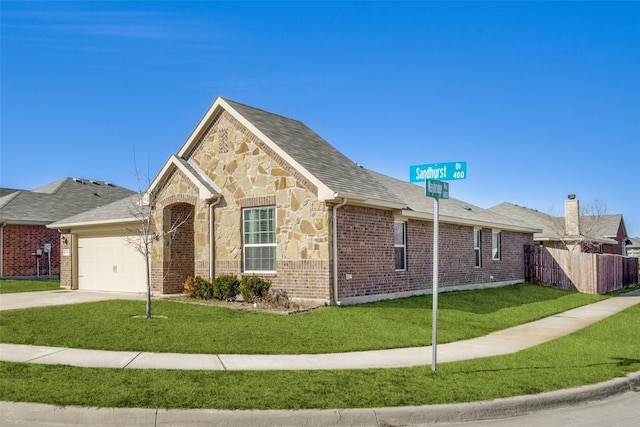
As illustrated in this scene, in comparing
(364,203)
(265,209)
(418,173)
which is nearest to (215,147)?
(265,209)

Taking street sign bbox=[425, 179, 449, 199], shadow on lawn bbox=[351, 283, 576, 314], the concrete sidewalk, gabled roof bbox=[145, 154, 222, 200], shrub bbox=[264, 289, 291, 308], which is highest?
gabled roof bbox=[145, 154, 222, 200]

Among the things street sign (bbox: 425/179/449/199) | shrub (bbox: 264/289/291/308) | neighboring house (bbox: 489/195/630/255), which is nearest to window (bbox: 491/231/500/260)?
neighboring house (bbox: 489/195/630/255)

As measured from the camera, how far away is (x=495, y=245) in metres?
25.9

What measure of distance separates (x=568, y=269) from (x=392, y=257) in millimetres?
14401

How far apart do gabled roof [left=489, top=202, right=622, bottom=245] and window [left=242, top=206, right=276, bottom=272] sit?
790 inches

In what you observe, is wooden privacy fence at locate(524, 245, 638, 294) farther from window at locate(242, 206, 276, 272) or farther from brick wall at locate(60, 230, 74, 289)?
brick wall at locate(60, 230, 74, 289)

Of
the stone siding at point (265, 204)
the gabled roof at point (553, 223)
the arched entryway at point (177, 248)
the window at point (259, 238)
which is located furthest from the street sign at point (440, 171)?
the gabled roof at point (553, 223)

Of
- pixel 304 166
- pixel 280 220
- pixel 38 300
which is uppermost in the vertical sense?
pixel 304 166

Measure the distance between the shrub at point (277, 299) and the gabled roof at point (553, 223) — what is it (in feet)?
67.2

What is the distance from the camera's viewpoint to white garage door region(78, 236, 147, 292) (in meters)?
20.2

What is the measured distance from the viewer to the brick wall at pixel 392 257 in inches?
615

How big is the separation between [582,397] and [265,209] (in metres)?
10.6

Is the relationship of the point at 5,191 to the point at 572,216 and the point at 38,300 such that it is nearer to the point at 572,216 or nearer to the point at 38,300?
the point at 38,300

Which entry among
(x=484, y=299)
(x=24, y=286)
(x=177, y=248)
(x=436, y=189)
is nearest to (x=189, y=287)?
(x=177, y=248)
